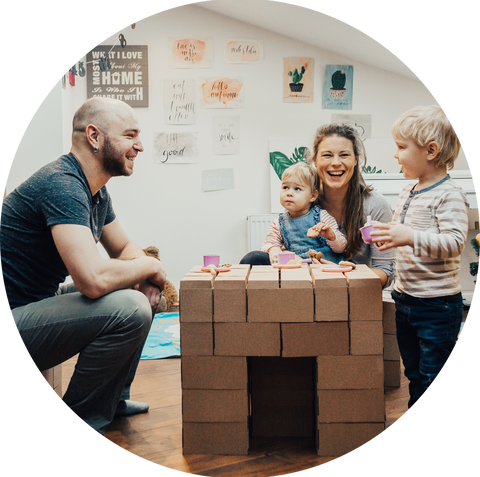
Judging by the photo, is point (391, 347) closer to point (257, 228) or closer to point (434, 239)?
point (434, 239)

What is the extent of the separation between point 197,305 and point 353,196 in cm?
81

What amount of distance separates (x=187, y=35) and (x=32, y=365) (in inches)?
102

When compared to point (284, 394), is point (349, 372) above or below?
above

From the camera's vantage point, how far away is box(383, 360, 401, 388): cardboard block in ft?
4.96

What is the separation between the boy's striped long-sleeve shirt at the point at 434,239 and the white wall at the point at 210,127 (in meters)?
1.96

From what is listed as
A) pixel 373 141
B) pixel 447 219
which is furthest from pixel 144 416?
pixel 373 141

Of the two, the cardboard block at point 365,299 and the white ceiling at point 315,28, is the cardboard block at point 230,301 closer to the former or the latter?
→ the cardboard block at point 365,299

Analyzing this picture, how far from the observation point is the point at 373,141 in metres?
3.14

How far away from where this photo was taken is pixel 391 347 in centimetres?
151

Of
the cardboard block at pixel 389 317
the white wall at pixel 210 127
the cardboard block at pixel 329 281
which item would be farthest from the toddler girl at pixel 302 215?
the white wall at pixel 210 127

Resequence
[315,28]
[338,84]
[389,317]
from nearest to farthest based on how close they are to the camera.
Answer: [389,317] → [315,28] → [338,84]

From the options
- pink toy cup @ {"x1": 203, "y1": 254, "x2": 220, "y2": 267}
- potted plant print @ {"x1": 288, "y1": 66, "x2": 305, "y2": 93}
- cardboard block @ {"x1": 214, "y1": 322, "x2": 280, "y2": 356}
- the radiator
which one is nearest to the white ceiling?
potted plant print @ {"x1": 288, "y1": 66, "x2": 305, "y2": 93}

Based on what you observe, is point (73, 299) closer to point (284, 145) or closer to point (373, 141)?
point (284, 145)

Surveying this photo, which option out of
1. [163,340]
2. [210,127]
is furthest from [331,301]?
[210,127]
